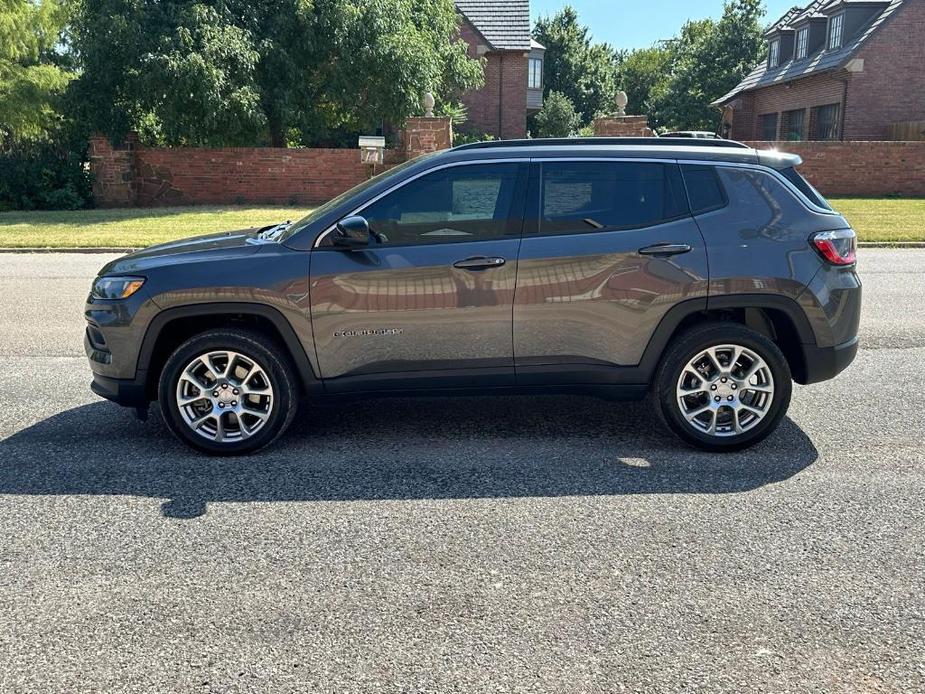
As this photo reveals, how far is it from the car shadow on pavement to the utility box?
17.6 meters

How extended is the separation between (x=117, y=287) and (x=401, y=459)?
6.39 ft

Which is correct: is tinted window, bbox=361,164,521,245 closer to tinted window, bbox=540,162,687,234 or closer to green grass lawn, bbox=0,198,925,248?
tinted window, bbox=540,162,687,234

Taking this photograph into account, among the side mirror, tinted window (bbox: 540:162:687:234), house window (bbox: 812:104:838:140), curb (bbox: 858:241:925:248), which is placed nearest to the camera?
the side mirror

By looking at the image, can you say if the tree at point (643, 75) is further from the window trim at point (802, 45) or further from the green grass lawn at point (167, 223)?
the green grass lawn at point (167, 223)

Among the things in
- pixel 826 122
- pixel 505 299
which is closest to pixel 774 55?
pixel 826 122

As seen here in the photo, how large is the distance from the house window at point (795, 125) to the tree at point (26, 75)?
89.3 feet

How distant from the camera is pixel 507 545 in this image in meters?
3.91

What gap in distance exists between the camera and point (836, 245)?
5066mm

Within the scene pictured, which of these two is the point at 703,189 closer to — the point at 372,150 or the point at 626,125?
the point at 626,125

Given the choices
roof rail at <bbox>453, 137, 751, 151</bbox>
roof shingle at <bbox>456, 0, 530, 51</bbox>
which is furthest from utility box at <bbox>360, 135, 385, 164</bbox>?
roof rail at <bbox>453, 137, 751, 151</bbox>

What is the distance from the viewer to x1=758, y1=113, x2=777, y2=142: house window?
37688 millimetres

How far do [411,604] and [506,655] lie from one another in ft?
1.66

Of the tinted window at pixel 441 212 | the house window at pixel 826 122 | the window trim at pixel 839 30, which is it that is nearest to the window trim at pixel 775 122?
the house window at pixel 826 122

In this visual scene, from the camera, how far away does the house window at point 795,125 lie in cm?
3475
